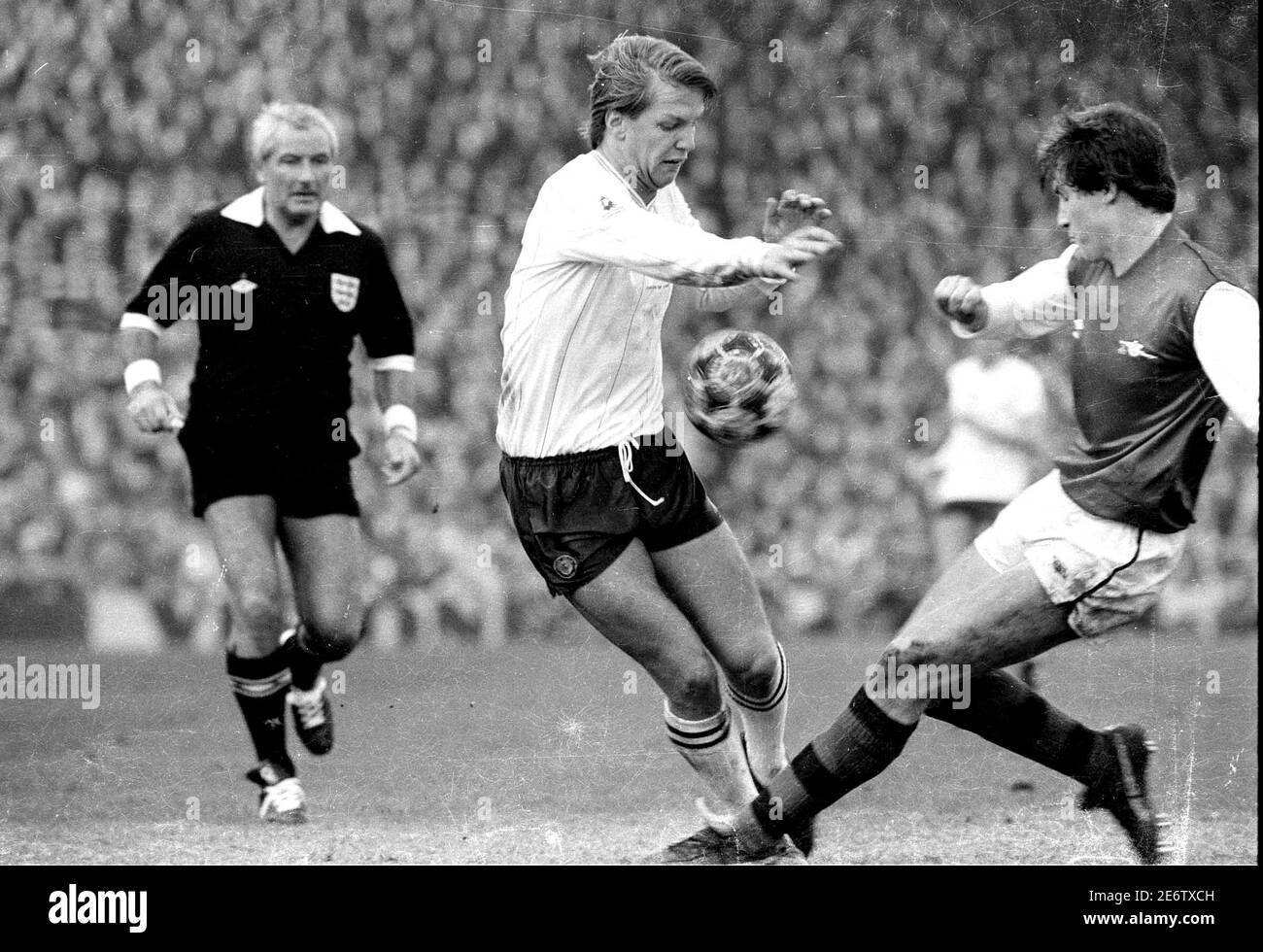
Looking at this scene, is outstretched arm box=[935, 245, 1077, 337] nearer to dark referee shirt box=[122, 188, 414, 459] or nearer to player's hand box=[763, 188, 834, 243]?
player's hand box=[763, 188, 834, 243]

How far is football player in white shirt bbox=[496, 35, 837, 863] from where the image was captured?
444 cm

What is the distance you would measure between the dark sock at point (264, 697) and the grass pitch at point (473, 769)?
0.04 m

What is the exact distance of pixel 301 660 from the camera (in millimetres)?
4984

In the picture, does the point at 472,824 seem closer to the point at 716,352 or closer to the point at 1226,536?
the point at 716,352

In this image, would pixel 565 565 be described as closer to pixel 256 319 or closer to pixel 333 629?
pixel 333 629

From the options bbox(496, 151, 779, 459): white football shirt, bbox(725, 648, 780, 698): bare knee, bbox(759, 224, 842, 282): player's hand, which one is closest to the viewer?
bbox(759, 224, 842, 282): player's hand

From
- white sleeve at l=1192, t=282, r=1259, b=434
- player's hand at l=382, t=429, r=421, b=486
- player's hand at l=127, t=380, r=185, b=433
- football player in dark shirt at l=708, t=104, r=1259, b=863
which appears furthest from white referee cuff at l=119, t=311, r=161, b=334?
white sleeve at l=1192, t=282, r=1259, b=434

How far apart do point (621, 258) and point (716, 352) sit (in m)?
0.53

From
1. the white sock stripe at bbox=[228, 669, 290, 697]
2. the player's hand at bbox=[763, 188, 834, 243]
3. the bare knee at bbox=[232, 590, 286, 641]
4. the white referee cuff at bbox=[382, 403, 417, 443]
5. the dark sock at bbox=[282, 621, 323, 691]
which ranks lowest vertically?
the white sock stripe at bbox=[228, 669, 290, 697]

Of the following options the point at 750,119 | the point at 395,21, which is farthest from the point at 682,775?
the point at 395,21

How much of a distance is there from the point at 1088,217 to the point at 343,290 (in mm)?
2270

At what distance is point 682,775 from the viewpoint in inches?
195

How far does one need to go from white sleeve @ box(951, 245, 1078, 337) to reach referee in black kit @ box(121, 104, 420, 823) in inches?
74.0
